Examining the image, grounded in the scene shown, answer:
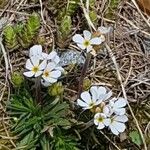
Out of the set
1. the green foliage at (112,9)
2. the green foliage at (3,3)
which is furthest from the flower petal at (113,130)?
the green foliage at (3,3)

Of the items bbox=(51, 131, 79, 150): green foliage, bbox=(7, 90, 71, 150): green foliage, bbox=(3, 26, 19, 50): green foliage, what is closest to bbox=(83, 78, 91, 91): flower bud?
bbox=(7, 90, 71, 150): green foliage

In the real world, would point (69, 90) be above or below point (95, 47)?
below

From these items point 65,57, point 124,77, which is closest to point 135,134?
point 124,77

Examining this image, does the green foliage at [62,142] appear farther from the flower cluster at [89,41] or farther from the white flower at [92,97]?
Result: the flower cluster at [89,41]

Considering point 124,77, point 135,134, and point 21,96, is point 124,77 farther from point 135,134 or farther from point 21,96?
point 21,96

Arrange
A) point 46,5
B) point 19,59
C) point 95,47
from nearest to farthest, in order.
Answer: point 95,47 → point 19,59 → point 46,5

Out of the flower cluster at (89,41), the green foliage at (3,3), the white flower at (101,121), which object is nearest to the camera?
the white flower at (101,121)

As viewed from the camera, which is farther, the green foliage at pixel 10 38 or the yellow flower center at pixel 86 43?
the green foliage at pixel 10 38

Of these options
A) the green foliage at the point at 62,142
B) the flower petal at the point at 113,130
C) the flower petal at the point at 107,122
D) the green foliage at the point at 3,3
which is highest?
the green foliage at the point at 3,3

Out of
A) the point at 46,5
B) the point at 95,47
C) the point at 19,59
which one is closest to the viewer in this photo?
the point at 95,47
